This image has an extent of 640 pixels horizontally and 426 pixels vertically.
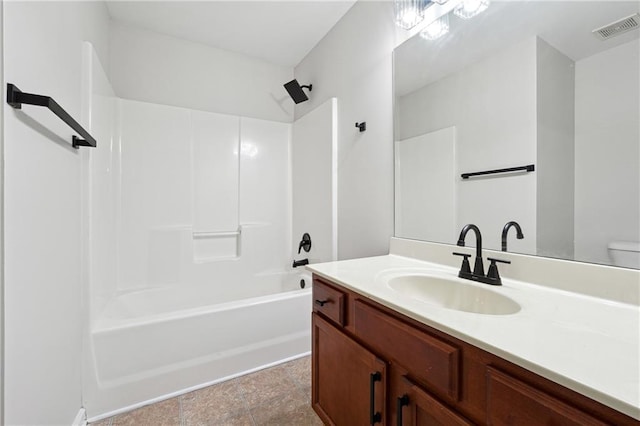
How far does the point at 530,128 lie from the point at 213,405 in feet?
6.81

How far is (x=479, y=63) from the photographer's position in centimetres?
126

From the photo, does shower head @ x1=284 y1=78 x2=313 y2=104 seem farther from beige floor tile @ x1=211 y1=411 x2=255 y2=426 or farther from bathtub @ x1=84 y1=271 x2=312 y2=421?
beige floor tile @ x1=211 y1=411 x2=255 y2=426

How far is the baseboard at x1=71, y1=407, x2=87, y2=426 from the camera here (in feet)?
4.31

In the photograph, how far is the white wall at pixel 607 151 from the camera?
83 centimetres

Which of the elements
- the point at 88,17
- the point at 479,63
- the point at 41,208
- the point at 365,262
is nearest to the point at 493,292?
the point at 365,262

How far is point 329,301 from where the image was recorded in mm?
1176

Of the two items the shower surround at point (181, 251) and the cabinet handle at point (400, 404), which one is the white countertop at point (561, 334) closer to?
the cabinet handle at point (400, 404)

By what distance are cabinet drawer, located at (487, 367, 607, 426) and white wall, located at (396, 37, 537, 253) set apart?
0.70 meters

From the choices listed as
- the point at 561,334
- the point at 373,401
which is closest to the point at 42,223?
the point at 373,401

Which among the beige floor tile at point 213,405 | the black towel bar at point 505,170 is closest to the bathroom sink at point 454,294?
the black towel bar at point 505,170

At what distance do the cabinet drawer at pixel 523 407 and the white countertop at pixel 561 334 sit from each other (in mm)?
50

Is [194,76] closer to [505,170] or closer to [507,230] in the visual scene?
[505,170]

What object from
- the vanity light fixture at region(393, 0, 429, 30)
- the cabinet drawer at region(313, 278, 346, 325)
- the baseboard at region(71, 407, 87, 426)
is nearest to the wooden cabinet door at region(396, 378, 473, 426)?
the cabinet drawer at region(313, 278, 346, 325)

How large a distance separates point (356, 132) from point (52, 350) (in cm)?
197
